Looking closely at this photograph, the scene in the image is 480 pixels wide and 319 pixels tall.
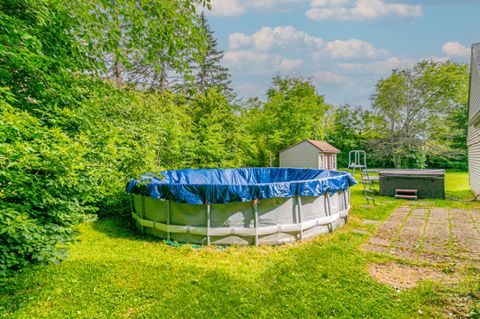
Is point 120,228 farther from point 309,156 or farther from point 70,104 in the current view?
point 309,156

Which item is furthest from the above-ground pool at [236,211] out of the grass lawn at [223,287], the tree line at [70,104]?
the tree line at [70,104]

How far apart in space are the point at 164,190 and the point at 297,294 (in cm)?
271

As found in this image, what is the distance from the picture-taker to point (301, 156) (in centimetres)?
1466

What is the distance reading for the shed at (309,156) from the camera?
1402cm

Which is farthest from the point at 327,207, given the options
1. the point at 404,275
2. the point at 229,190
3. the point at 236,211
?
the point at 229,190

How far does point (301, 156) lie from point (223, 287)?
12.6 metres

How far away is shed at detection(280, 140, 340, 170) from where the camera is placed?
552 inches

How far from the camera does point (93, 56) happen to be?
295 centimetres

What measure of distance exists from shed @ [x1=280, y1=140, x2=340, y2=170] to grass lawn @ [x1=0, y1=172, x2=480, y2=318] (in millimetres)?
10521

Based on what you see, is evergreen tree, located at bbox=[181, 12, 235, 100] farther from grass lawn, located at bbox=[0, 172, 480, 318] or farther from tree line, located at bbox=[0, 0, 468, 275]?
grass lawn, located at bbox=[0, 172, 480, 318]

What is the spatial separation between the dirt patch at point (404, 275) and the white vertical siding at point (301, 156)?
10.9 meters

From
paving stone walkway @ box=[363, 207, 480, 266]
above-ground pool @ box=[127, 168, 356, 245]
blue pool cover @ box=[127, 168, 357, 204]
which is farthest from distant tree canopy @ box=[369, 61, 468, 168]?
above-ground pool @ box=[127, 168, 356, 245]

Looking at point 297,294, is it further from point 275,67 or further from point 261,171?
point 275,67

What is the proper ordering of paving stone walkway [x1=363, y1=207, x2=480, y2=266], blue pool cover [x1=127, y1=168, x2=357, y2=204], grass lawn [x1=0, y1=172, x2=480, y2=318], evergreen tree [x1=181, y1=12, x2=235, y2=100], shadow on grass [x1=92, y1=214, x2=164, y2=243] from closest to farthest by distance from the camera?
grass lawn [x1=0, y1=172, x2=480, y2=318], paving stone walkway [x1=363, y1=207, x2=480, y2=266], blue pool cover [x1=127, y1=168, x2=357, y2=204], shadow on grass [x1=92, y1=214, x2=164, y2=243], evergreen tree [x1=181, y1=12, x2=235, y2=100]
